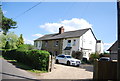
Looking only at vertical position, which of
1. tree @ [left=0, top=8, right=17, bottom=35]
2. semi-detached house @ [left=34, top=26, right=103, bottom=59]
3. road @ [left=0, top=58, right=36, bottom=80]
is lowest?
road @ [left=0, top=58, right=36, bottom=80]

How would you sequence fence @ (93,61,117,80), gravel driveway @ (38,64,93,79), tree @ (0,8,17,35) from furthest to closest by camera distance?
tree @ (0,8,17,35) → gravel driveway @ (38,64,93,79) → fence @ (93,61,117,80)

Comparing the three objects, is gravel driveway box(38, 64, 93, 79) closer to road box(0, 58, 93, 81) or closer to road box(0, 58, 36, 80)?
road box(0, 58, 93, 81)

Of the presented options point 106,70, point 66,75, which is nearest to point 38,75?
point 66,75

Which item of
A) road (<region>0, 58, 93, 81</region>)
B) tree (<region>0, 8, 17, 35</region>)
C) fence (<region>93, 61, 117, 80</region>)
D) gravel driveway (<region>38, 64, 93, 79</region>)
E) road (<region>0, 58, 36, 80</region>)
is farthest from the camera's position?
tree (<region>0, 8, 17, 35</region>)

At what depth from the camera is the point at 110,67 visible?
9469 millimetres

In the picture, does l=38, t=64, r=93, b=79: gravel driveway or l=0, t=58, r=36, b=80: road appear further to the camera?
l=38, t=64, r=93, b=79: gravel driveway

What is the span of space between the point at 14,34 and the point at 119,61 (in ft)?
156

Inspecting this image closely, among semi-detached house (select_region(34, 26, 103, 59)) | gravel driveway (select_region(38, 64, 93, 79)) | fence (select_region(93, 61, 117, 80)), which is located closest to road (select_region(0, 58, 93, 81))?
gravel driveway (select_region(38, 64, 93, 79))

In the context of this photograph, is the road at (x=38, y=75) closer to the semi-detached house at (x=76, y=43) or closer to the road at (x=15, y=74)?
the road at (x=15, y=74)

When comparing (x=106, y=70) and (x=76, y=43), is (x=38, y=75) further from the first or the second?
(x=76, y=43)

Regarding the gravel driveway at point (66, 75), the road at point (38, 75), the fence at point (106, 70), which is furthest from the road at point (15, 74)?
the fence at point (106, 70)

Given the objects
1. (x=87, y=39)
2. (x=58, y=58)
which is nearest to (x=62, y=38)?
(x=87, y=39)

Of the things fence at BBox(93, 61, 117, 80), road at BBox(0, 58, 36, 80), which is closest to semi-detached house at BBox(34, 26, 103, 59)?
road at BBox(0, 58, 36, 80)

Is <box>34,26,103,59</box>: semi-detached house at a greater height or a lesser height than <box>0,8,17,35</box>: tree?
lesser
